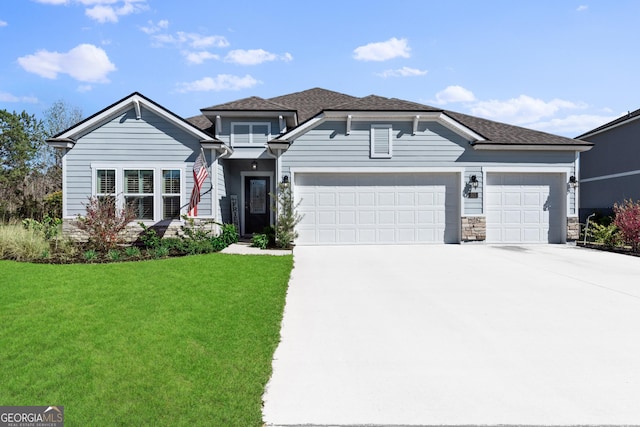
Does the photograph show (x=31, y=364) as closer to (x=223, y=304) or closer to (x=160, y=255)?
(x=223, y=304)

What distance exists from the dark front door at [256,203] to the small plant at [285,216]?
310cm

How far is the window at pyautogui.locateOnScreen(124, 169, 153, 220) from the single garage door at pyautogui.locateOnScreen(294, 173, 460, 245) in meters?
4.71

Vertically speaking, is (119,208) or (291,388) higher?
(119,208)

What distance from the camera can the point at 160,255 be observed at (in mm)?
9508

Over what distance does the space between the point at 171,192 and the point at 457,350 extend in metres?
10.3

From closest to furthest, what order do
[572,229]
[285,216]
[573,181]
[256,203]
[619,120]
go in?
[285,216] < [573,181] < [572,229] < [256,203] < [619,120]

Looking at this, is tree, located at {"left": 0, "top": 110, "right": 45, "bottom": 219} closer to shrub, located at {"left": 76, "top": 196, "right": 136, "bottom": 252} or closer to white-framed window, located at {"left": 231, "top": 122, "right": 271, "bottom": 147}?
white-framed window, located at {"left": 231, "top": 122, "right": 271, "bottom": 147}

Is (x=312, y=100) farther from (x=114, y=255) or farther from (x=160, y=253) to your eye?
(x=114, y=255)

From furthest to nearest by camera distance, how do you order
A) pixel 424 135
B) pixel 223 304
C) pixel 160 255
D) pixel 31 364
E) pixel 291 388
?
pixel 424 135
pixel 160 255
pixel 223 304
pixel 31 364
pixel 291 388

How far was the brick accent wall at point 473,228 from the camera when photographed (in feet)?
40.9

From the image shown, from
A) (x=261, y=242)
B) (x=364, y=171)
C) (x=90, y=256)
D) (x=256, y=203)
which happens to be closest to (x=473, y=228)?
(x=364, y=171)

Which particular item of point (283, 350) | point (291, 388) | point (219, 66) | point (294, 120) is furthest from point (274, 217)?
point (291, 388)

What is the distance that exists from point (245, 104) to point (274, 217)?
14.7 feet

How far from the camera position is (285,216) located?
11.7 metres
